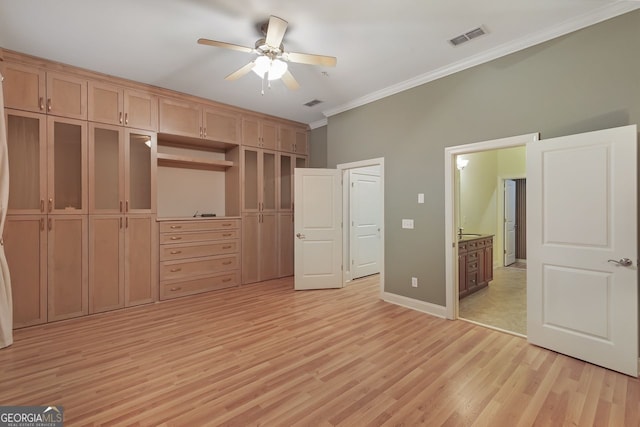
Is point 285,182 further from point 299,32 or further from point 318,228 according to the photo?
point 299,32

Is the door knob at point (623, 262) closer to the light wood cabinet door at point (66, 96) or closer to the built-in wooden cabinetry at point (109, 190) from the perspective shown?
the built-in wooden cabinetry at point (109, 190)

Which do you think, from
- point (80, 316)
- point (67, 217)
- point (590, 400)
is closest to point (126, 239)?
point (67, 217)

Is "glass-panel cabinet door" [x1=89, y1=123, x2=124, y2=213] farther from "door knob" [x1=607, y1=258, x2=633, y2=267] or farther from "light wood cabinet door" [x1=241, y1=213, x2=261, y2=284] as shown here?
"door knob" [x1=607, y1=258, x2=633, y2=267]

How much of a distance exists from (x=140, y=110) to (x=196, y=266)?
2357mm

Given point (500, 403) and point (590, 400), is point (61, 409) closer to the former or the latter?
point (500, 403)

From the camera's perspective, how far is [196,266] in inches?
173

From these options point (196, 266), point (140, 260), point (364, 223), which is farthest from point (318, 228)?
point (140, 260)

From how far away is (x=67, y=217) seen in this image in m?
3.39

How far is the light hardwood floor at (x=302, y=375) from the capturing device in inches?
71.9

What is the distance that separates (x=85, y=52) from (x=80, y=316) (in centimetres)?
305

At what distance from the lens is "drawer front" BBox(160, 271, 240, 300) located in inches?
163

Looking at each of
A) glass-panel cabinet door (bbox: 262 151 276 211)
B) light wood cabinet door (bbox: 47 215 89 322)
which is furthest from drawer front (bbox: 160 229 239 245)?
light wood cabinet door (bbox: 47 215 89 322)

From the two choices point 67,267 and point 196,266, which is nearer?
point 67,267

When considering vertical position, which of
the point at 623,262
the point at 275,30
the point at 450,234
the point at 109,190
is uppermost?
the point at 275,30
